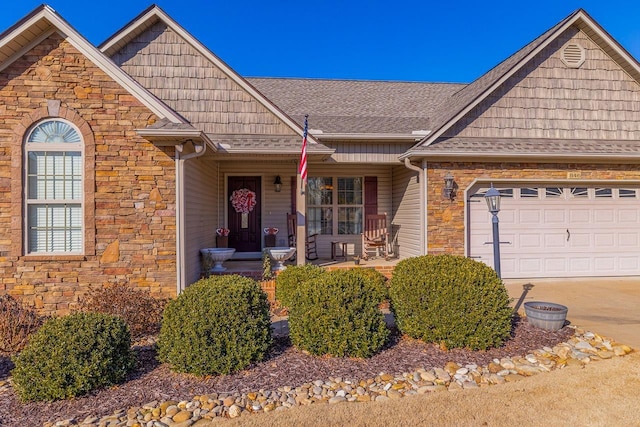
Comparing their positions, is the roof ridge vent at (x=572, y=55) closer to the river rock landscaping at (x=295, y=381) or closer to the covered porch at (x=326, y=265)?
the covered porch at (x=326, y=265)

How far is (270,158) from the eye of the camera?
753cm

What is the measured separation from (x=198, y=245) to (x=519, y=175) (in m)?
6.74

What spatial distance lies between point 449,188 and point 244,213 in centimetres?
495

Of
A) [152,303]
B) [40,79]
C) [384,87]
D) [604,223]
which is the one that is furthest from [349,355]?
[384,87]

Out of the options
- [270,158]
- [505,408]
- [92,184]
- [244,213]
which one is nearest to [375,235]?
[244,213]

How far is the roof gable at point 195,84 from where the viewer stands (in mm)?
7746

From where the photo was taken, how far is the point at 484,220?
814 centimetres

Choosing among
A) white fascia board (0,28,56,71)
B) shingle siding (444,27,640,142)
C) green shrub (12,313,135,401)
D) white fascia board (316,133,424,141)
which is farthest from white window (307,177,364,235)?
green shrub (12,313,135,401)

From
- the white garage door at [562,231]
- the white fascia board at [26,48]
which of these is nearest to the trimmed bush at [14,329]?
the white fascia board at [26,48]

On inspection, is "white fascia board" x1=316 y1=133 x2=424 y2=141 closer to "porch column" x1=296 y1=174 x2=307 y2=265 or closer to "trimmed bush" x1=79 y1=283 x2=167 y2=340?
"porch column" x1=296 y1=174 x2=307 y2=265

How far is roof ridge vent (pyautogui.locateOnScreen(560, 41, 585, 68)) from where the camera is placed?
8.29 m

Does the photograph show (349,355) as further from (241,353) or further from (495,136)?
(495,136)

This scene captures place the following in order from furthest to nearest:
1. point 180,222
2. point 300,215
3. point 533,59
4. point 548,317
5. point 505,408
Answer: point 533,59 < point 300,215 < point 180,222 < point 548,317 < point 505,408

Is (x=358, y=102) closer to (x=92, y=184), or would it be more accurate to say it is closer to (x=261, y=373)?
(x=92, y=184)
